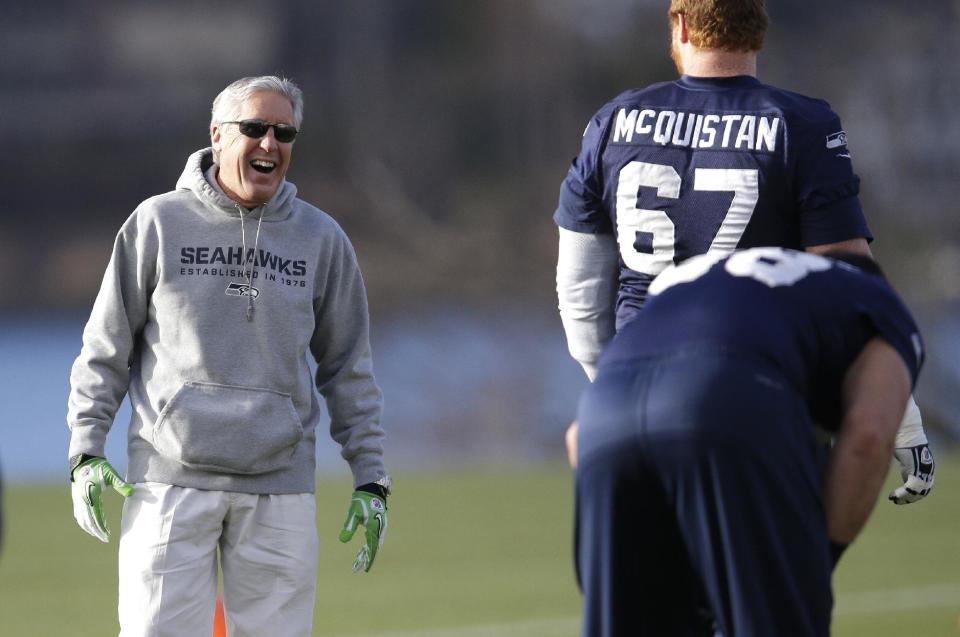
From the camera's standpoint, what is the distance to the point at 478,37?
1462 inches

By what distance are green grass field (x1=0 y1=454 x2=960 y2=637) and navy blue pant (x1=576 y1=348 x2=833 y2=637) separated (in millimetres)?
5196

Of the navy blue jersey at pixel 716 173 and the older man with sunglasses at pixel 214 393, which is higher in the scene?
the navy blue jersey at pixel 716 173

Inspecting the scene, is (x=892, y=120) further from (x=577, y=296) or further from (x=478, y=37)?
(x=577, y=296)

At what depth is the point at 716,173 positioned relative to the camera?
389cm

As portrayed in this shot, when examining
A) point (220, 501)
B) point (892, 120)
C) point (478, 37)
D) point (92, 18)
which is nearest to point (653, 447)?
point (220, 501)

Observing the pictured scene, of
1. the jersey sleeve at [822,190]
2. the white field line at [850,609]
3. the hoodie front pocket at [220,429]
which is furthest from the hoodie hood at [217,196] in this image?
the white field line at [850,609]

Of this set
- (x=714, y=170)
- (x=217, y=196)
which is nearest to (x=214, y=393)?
(x=217, y=196)

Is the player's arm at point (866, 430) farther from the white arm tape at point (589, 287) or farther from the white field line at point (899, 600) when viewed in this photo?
the white field line at point (899, 600)

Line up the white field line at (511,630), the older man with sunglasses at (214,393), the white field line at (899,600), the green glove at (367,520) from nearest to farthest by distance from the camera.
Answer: the older man with sunglasses at (214,393)
the green glove at (367,520)
the white field line at (511,630)
the white field line at (899,600)

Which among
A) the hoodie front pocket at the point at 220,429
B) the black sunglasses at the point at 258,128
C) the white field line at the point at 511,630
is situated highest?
the black sunglasses at the point at 258,128

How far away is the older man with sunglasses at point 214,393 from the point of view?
4.32 metres

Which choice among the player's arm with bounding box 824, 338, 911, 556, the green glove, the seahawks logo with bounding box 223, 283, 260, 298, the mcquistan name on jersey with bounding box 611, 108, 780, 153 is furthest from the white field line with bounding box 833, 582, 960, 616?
the player's arm with bounding box 824, 338, 911, 556

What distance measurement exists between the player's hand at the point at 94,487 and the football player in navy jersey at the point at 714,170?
52.3 inches

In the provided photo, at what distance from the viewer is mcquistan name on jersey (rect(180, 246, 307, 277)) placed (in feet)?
14.5
